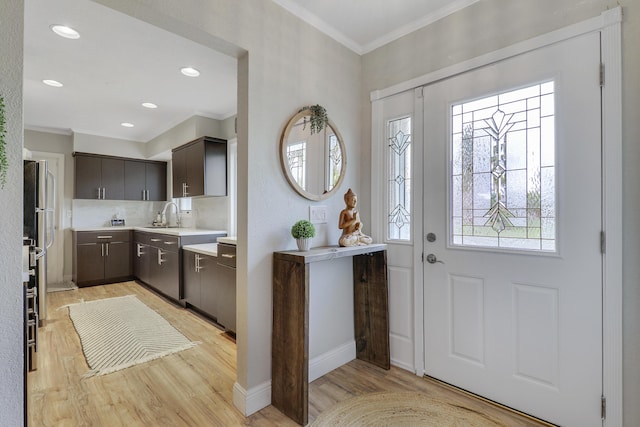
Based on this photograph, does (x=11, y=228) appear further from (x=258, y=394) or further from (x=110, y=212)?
(x=110, y=212)

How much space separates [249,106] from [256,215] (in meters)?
0.65

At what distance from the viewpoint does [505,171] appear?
73.3 inches

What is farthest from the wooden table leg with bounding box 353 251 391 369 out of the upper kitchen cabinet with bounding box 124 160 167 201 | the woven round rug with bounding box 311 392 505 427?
the upper kitchen cabinet with bounding box 124 160 167 201

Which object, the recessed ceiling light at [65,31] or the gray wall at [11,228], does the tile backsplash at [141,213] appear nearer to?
the recessed ceiling light at [65,31]

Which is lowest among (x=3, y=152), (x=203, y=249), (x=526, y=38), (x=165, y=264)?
(x=165, y=264)

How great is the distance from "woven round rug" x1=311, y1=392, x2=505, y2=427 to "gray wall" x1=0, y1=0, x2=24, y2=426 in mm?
1306

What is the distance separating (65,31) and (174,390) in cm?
263

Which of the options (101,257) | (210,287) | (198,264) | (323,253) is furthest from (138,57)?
(101,257)

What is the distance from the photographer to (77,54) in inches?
102

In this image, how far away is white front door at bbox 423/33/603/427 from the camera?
63.5 inches

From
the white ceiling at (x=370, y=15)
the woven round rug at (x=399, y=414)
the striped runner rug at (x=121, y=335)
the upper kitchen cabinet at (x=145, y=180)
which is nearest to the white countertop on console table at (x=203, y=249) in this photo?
the striped runner rug at (x=121, y=335)

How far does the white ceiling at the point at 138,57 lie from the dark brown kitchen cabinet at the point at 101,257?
1.77m

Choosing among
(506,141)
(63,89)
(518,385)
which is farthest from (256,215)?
(63,89)

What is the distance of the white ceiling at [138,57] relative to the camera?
208cm
